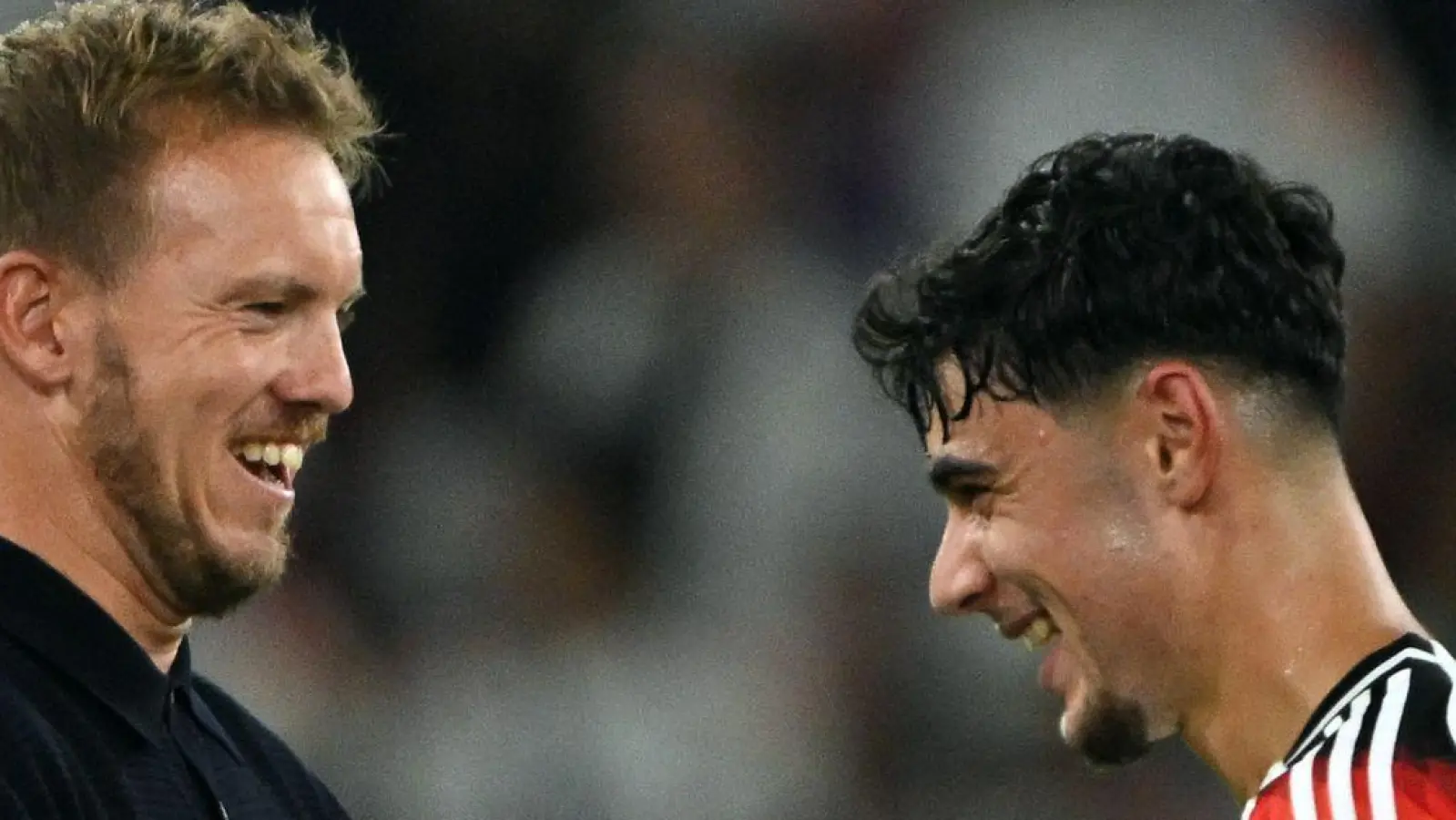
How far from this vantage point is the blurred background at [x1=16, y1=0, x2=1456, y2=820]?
4.10 m

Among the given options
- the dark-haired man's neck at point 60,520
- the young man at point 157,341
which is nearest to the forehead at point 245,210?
the young man at point 157,341

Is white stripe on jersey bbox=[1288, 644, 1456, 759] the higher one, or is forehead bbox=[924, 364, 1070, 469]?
forehead bbox=[924, 364, 1070, 469]

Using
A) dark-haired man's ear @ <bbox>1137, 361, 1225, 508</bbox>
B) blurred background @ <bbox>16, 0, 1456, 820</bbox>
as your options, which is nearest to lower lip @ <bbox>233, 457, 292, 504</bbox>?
dark-haired man's ear @ <bbox>1137, 361, 1225, 508</bbox>

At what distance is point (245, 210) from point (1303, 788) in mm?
1114

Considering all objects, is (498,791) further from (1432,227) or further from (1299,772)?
(1299,772)

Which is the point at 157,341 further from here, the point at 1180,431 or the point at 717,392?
the point at 717,392

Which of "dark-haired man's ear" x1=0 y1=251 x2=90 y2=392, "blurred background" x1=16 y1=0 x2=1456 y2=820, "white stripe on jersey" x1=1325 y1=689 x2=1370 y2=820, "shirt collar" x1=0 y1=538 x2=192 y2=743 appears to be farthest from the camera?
"blurred background" x1=16 y1=0 x2=1456 y2=820

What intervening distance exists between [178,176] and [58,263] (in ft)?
0.46

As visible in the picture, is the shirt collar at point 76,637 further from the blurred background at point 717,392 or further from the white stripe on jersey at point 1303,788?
the blurred background at point 717,392

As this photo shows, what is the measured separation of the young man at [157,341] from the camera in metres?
2.04

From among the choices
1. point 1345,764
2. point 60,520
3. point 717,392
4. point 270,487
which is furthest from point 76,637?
point 717,392

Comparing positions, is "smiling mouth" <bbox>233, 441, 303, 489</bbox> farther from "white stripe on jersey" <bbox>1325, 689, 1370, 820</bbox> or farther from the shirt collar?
"white stripe on jersey" <bbox>1325, 689, 1370, 820</bbox>

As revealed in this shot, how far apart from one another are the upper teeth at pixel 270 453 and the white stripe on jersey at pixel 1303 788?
103 cm

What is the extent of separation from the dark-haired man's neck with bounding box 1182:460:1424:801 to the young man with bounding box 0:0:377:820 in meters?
0.90
